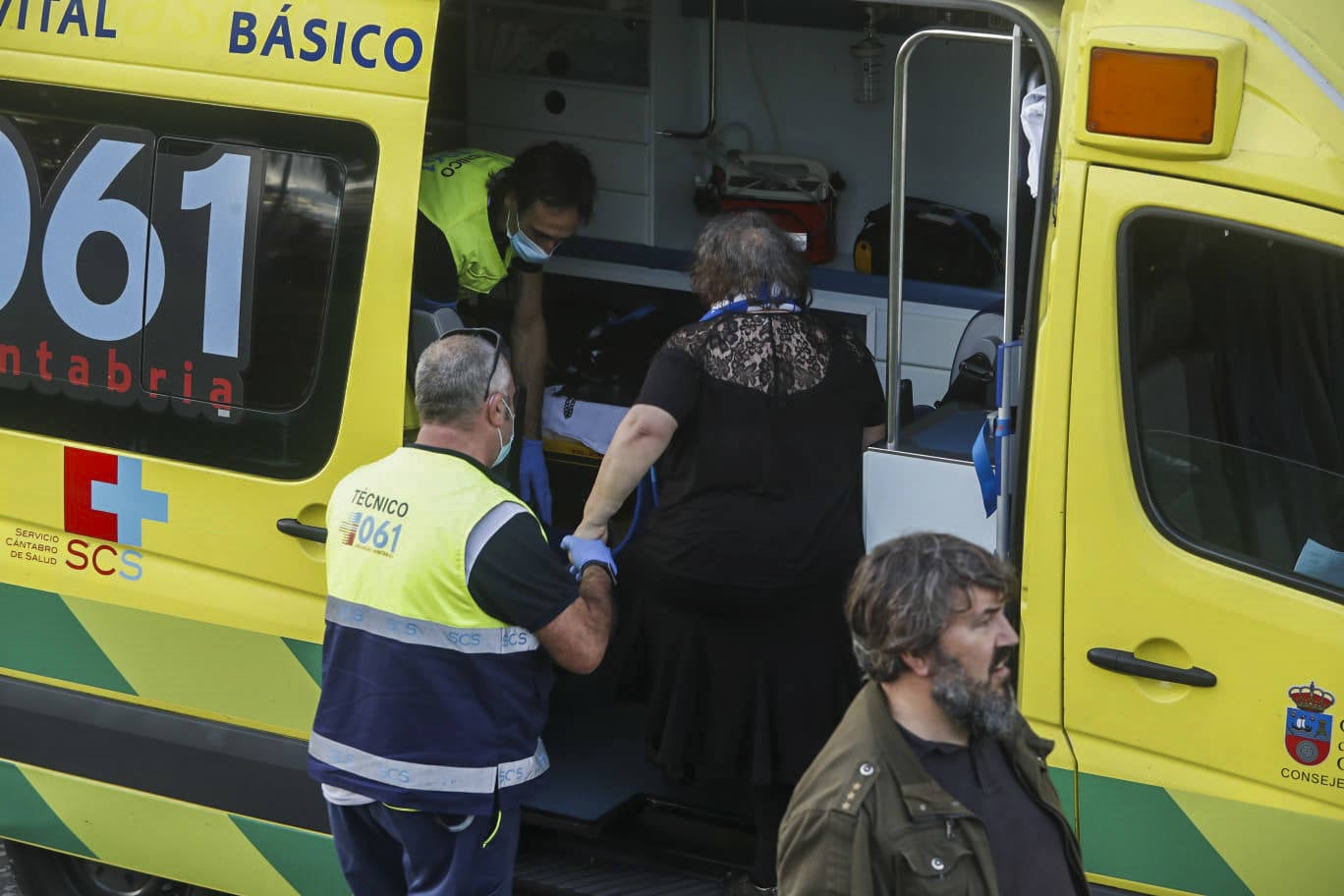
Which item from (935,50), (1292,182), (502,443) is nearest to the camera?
(1292,182)

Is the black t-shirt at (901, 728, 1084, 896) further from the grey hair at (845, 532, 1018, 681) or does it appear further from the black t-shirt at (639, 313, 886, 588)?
the black t-shirt at (639, 313, 886, 588)

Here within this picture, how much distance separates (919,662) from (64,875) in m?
2.87

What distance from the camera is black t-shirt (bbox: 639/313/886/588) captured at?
3736mm

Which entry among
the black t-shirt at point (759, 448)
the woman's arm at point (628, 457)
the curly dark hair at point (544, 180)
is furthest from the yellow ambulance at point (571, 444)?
the curly dark hair at point (544, 180)

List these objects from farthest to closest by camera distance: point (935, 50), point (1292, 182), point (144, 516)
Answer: point (935, 50)
point (144, 516)
point (1292, 182)

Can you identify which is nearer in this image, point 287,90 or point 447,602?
point 447,602

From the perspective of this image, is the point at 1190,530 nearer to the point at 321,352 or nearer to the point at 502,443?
the point at 502,443

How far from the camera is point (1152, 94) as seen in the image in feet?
9.73

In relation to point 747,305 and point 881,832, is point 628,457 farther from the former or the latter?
point 881,832

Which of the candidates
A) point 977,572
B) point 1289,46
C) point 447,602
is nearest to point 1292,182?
point 1289,46

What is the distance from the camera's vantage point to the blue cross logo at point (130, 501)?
388 cm

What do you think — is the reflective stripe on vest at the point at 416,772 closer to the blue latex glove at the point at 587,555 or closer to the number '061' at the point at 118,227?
the blue latex glove at the point at 587,555

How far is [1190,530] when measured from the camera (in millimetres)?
3088

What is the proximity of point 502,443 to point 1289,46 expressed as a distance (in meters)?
1.52
